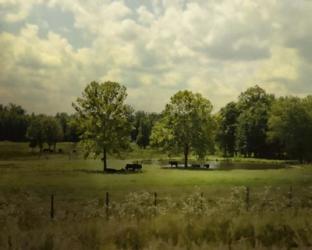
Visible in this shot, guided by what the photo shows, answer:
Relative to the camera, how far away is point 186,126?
8394cm

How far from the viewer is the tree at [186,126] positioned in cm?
8325

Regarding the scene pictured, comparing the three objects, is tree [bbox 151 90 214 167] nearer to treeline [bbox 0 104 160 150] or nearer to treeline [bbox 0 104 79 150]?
treeline [bbox 0 104 160 150]

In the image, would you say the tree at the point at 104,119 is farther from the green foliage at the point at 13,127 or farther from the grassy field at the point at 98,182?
the green foliage at the point at 13,127

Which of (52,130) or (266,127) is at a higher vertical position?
(266,127)

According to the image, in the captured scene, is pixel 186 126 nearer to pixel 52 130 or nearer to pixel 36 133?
pixel 52 130

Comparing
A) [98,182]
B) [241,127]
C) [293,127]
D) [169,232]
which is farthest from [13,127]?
[169,232]

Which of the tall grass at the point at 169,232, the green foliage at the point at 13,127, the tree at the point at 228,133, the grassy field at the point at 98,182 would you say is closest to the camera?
the tall grass at the point at 169,232

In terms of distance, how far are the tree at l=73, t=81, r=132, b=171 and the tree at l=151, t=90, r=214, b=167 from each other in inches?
628

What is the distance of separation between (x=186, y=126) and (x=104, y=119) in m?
19.3

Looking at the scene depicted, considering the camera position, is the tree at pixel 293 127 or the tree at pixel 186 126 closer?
the tree at pixel 186 126

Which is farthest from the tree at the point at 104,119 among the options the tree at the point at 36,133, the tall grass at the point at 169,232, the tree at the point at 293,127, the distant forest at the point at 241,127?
the tall grass at the point at 169,232

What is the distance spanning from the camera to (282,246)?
13742 mm

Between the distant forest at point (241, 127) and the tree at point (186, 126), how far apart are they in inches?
74.8

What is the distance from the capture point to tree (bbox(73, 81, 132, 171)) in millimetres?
67812
